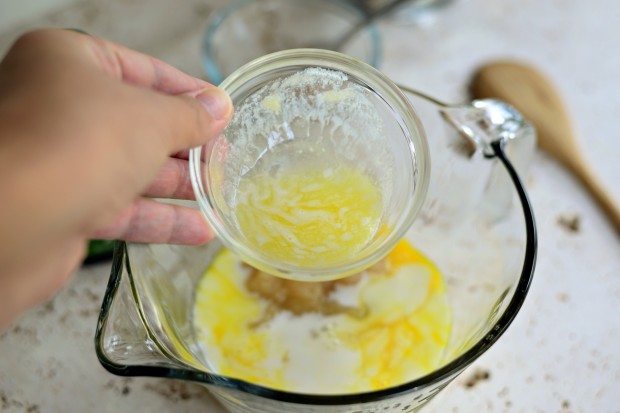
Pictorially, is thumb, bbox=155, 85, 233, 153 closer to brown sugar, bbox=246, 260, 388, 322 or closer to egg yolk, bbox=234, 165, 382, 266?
egg yolk, bbox=234, 165, 382, 266

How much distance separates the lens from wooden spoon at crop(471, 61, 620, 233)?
3.51 feet

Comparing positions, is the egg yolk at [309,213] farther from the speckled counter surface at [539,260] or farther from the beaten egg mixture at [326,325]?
the speckled counter surface at [539,260]

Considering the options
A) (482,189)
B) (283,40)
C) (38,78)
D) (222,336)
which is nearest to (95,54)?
(38,78)

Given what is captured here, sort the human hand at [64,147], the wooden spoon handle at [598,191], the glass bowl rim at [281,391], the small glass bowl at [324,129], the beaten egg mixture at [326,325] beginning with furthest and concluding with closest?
1. the wooden spoon handle at [598,191]
2. the beaten egg mixture at [326,325]
3. the small glass bowl at [324,129]
4. the glass bowl rim at [281,391]
5. the human hand at [64,147]

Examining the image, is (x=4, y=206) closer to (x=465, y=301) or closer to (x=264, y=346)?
(x=264, y=346)

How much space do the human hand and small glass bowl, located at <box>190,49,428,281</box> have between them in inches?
5.6

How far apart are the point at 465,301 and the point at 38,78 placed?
0.60 meters

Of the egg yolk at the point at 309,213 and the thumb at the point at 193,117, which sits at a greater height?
the thumb at the point at 193,117

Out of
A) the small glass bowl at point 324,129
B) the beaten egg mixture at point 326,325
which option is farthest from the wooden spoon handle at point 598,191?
the small glass bowl at point 324,129

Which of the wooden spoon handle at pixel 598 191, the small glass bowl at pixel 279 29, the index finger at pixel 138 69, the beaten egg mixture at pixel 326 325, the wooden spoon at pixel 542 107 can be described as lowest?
the beaten egg mixture at pixel 326 325

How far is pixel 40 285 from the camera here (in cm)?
54

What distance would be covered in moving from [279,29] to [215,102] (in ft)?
2.00

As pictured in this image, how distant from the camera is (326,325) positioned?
35.3 inches

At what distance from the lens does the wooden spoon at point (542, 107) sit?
42.1 inches
